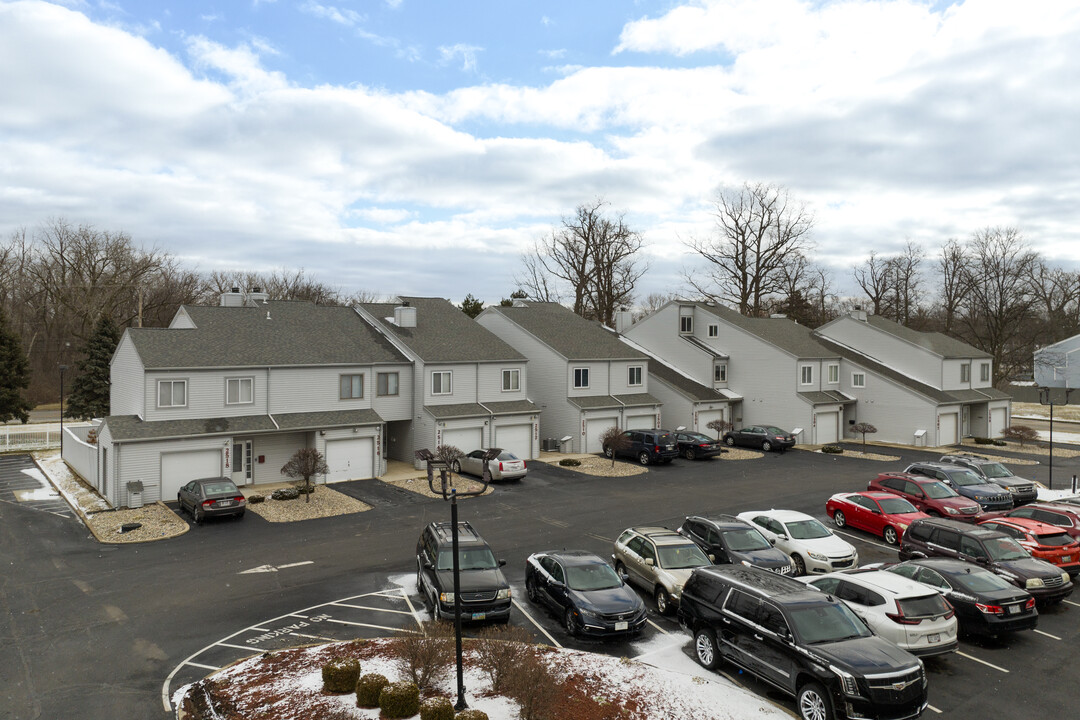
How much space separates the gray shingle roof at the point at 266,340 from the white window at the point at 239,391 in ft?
2.30

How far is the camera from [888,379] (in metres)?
44.3

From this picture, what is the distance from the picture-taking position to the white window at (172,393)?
2683 centimetres

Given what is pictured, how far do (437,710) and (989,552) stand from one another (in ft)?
45.7

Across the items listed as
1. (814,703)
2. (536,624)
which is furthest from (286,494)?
(814,703)

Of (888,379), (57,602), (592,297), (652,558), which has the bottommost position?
(57,602)

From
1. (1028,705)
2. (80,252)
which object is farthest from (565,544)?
(80,252)

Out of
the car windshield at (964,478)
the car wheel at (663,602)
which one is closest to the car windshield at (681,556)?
the car wheel at (663,602)

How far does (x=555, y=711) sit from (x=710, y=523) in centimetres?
881

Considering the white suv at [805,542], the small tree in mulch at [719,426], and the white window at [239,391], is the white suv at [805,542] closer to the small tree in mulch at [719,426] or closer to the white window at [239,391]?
the white window at [239,391]

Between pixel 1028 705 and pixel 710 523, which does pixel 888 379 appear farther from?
pixel 1028 705

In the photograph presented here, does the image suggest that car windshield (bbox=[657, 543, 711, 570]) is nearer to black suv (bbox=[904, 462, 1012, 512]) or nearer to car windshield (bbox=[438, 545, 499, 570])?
car windshield (bbox=[438, 545, 499, 570])

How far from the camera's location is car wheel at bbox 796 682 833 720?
979 cm

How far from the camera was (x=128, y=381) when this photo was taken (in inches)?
1134

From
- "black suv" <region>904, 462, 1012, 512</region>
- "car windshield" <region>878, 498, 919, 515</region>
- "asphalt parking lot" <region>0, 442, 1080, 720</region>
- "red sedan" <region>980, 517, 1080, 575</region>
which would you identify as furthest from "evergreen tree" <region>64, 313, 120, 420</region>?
"red sedan" <region>980, 517, 1080, 575</region>
